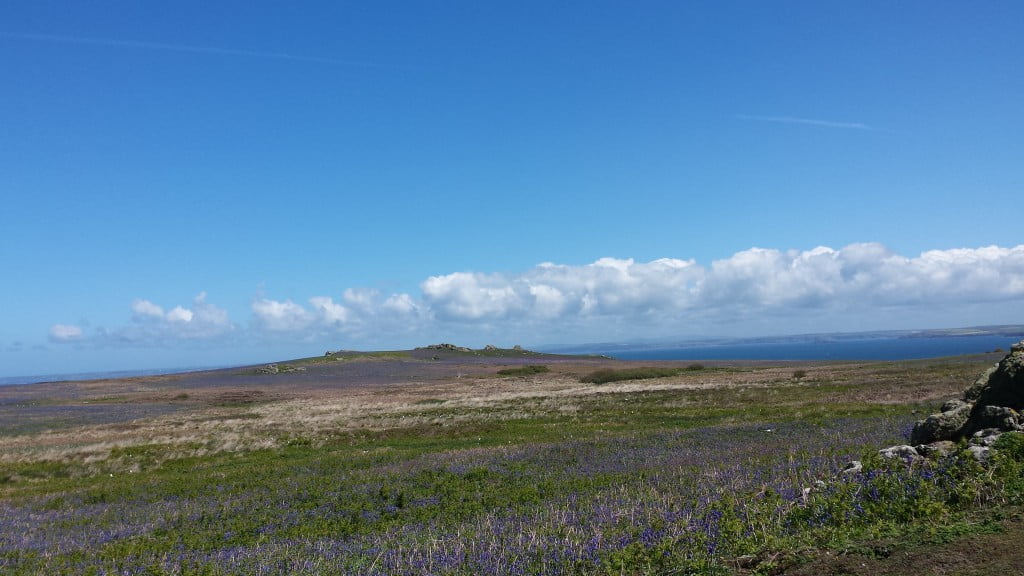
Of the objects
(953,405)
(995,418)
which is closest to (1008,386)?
(995,418)

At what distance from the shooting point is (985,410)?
39.4 ft

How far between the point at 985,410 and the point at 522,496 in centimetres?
1021

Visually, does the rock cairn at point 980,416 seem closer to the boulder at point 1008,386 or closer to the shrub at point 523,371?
the boulder at point 1008,386

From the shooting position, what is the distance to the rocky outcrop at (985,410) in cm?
1162

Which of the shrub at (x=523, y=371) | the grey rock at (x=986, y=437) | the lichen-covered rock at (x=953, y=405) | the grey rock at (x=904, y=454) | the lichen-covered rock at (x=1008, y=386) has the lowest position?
the shrub at (x=523, y=371)

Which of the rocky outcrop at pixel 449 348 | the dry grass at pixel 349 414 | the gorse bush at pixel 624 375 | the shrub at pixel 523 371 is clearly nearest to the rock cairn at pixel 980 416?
the dry grass at pixel 349 414

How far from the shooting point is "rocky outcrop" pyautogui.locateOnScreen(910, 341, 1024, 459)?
11.6 m

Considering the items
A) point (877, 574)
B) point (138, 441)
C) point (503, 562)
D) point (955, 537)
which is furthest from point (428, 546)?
point (138, 441)

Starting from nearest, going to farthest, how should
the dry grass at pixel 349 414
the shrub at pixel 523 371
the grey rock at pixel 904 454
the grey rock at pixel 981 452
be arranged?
the grey rock at pixel 981 452
the grey rock at pixel 904 454
the dry grass at pixel 349 414
the shrub at pixel 523 371

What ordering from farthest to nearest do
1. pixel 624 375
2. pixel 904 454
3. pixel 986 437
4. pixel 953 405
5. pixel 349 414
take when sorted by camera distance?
pixel 624 375, pixel 349 414, pixel 953 405, pixel 904 454, pixel 986 437

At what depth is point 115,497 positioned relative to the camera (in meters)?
19.8

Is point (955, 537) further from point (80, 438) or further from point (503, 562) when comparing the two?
point (80, 438)

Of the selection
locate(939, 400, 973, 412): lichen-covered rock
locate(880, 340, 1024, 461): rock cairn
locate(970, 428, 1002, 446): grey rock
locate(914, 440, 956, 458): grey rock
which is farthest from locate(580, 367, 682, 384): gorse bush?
locate(970, 428, 1002, 446): grey rock

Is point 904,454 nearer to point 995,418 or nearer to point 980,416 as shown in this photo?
point 995,418
